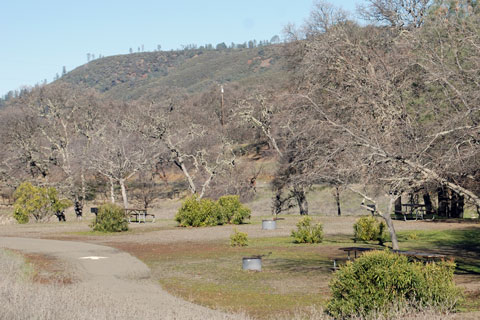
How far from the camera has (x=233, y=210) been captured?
3203 centimetres

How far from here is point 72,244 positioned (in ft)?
73.6

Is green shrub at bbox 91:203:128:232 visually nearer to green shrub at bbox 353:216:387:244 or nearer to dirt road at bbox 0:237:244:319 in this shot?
dirt road at bbox 0:237:244:319

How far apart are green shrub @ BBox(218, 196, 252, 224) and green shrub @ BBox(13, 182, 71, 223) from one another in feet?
39.6

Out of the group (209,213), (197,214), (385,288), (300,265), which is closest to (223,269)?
(300,265)

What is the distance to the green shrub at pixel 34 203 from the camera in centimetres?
3528

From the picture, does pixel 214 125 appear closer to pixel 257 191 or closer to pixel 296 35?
pixel 257 191

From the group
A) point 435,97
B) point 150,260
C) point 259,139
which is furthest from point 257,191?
point 150,260

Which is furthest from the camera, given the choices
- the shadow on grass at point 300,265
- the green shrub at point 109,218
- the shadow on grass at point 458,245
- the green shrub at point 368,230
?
the green shrub at point 109,218

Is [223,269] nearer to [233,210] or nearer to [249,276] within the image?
[249,276]

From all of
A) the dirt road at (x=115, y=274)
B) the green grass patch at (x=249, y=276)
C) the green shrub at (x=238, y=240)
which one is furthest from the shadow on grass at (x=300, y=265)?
the dirt road at (x=115, y=274)

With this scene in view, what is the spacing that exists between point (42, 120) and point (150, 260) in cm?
3842

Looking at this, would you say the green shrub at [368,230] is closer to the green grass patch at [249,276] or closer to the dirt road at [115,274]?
the green grass patch at [249,276]

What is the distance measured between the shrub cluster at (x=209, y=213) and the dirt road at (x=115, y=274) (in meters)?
8.42

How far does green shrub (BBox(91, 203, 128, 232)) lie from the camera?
28219mm
